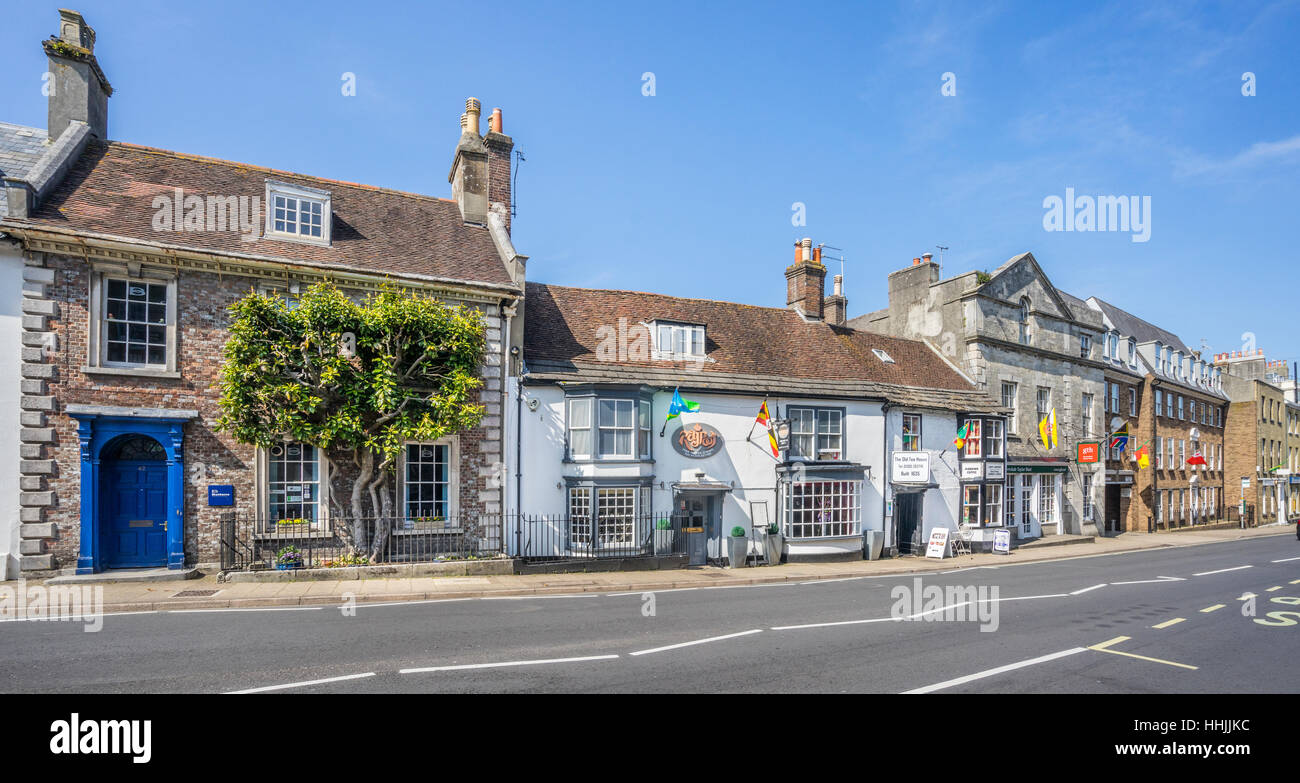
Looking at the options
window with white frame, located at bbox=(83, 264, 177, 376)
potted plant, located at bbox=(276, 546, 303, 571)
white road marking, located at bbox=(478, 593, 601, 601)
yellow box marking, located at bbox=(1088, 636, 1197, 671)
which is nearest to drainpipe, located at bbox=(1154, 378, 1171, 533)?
yellow box marking, located at bbox=(1088, 636, 1197, 671)

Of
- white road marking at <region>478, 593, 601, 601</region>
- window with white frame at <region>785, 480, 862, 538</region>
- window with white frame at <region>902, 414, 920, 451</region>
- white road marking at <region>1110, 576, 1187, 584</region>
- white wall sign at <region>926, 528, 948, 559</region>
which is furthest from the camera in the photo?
window with white frame at <region>902, 414, 920, 451</region>

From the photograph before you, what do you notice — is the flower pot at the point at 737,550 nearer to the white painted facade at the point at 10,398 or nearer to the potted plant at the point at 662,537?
the potted plant at the point at 662,537

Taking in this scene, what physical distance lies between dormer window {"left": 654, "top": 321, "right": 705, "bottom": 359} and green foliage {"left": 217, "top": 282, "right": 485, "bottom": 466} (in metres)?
6.68

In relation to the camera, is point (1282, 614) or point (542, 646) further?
point (1282, 614)

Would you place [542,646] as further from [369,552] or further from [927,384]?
[927,384]

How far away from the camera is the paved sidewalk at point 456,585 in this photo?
1243 cm

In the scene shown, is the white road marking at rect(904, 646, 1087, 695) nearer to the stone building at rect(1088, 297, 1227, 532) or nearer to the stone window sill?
the stone window sill

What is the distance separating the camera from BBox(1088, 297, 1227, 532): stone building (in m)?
35.9

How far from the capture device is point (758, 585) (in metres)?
16.6

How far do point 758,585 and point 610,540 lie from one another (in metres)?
4.38

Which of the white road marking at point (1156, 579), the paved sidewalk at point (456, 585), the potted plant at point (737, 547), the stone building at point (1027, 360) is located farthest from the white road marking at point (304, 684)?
the stone building at point (1027, 360)

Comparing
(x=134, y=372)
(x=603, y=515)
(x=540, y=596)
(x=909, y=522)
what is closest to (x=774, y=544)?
(x=603, y=515)
